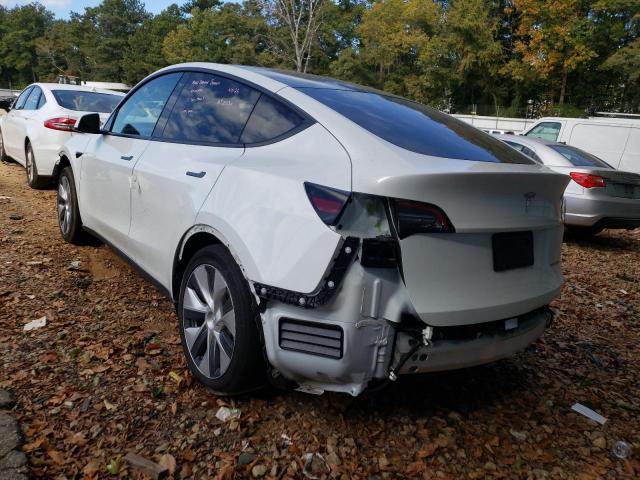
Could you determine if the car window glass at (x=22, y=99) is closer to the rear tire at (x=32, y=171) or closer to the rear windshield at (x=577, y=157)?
the rear tire at (x=32, y=171)

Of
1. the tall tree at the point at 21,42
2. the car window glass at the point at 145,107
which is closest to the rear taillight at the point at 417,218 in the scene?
the car window glass at the point at 145,107

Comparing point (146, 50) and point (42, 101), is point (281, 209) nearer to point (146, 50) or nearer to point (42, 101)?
point (42, 101)

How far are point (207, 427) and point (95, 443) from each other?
1.59 ft

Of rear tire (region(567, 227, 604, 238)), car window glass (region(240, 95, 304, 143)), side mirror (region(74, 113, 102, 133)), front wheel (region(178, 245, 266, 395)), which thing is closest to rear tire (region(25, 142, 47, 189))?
side mirror (region(74, 113, 102, 133))

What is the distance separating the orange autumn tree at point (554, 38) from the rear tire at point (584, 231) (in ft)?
103

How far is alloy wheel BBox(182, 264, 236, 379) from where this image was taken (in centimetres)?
256

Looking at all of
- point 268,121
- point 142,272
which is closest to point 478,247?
point 268,121

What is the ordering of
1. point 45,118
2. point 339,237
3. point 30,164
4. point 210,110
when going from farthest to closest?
point 30,164 < point 45,118 < point 210,110 < point 339,237

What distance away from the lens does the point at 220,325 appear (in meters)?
2.62

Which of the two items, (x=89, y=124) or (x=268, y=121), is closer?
(x=268, y=121)

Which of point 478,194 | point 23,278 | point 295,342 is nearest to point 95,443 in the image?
point 295,342

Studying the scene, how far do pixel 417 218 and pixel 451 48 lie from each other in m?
46.6

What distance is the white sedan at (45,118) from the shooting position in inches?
280

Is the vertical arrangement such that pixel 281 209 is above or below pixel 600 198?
above
